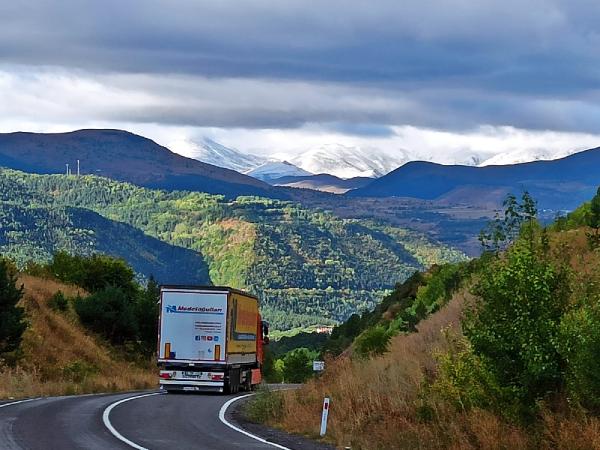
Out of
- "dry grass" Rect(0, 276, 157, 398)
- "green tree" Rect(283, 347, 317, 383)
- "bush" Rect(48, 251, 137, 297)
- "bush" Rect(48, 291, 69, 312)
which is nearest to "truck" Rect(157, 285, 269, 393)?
"dry grass" Rect(0, 276, 157, 398)

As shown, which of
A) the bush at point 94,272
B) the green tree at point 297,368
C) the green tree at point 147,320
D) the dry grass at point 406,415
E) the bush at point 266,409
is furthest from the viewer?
the green tree at point 297,368

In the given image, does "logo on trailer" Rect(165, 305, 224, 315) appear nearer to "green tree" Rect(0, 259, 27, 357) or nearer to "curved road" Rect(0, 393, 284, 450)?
"curved road" Rect(0, 393, 284, 450)

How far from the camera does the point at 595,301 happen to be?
51.5 feet

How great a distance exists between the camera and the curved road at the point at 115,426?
19.1 meters

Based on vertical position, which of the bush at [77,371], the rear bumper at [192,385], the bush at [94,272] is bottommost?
the bush at [77,371]

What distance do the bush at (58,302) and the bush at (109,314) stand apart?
645 mm

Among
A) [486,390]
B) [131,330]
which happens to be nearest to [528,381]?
[486,390]

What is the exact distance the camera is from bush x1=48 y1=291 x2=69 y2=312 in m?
60.0

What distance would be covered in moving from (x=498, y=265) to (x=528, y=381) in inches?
85.5

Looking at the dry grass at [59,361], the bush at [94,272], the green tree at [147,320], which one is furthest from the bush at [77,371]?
the bush at [94,272]

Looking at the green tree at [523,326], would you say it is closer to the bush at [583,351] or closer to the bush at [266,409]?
the bush at [583,351]

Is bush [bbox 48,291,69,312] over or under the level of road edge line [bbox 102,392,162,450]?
over

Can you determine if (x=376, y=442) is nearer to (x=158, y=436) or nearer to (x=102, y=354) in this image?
(x=158, y=436)

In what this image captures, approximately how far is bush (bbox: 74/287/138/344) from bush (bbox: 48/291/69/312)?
64 centimetres
